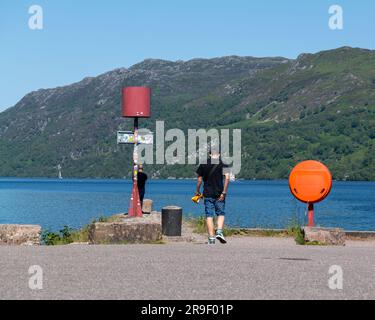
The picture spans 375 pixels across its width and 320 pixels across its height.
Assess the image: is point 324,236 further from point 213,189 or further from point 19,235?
point 19,235

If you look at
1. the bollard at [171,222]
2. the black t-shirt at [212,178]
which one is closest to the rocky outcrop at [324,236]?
the black t-shirt at [212,178]

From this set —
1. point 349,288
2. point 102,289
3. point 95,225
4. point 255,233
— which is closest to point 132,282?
point 102,289

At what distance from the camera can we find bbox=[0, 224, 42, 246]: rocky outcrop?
18812 millimetres

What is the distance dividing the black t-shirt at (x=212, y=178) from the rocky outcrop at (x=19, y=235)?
13.1 feet

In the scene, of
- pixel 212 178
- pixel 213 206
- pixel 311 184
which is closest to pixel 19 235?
pixel 213 206

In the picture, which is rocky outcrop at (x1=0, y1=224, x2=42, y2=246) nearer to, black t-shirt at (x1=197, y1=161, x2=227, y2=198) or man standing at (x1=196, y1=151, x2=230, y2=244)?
man standing at (x1=196, y1=151, x2=230, y2=244)

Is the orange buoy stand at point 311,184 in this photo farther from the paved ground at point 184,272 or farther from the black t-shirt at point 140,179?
the black t-shirt at point 140,179

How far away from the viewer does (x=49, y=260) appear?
46.0 ft

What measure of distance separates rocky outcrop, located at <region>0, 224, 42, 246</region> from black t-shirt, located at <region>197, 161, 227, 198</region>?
3.98 meters

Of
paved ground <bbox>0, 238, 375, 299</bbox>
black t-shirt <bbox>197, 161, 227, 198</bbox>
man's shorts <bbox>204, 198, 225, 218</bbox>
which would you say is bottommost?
paved ground <bbox>0, 238, 375, 299</bbox>

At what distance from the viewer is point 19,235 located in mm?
18875

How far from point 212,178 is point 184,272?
632cm

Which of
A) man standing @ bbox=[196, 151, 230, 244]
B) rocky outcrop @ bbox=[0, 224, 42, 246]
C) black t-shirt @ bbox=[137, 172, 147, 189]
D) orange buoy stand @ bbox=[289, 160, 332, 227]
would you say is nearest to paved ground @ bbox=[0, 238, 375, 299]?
man standing @ bbox=[196, 151, 230, 244]
